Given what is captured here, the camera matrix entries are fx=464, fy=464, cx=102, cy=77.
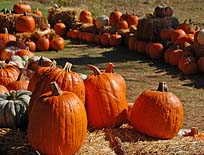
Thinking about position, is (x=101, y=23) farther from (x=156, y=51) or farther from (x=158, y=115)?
(x=158, y=115)

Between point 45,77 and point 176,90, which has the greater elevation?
point 45,77

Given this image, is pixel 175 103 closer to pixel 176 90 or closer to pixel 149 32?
pixel 176 90

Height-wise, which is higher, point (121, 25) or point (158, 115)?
point (158, 115)

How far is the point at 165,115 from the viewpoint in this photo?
3793mm

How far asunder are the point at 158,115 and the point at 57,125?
91 cm

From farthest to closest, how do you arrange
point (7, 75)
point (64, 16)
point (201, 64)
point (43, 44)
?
point (64, 16) < point (43, 44) < point (201, 64) < point (7, 75)

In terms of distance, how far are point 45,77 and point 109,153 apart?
809mm

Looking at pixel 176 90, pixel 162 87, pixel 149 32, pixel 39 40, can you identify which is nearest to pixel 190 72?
pixel 176 90

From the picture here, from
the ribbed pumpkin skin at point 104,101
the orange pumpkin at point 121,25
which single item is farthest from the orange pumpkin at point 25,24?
the ribbed pumpkin skin at point 104,101

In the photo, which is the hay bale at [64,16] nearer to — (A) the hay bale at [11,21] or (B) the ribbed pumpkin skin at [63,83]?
(A) the hay bale at [11,21]

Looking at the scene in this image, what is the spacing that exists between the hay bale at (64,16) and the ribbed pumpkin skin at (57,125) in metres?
12.9

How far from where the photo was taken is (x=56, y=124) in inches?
131

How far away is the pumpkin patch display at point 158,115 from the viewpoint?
3.79 meters

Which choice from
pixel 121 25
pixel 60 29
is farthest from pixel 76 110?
pixel 60 29
